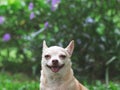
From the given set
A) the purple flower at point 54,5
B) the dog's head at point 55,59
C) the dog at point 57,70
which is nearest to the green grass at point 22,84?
the purple flower at point 54,5

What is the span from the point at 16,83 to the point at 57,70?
2.74m

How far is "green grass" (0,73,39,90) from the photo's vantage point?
653 cm

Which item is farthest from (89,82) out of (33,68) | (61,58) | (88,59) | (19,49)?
(61,58)

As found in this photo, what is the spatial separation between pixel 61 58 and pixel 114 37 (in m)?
3.54

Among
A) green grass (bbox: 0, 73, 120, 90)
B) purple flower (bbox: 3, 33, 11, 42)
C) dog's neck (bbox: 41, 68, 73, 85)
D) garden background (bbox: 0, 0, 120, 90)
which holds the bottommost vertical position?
dog's neck (bbox: 41, 68, 73, 85)

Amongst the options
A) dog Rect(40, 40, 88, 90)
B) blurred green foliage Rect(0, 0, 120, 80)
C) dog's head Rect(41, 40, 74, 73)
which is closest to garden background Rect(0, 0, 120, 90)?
blurred green foliage Rect(0, 0, 120, 80)

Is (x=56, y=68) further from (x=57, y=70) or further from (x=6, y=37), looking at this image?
(x=6, y=37)

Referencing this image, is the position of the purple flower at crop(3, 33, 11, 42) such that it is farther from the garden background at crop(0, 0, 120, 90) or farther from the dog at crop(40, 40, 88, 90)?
the dog at crop(40, 40, 88, 90)

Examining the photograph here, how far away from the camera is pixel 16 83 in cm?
710

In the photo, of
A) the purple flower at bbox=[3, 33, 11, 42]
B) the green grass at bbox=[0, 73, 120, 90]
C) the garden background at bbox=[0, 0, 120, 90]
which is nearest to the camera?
the green grass at bbox=[0, 73, 120, 90]

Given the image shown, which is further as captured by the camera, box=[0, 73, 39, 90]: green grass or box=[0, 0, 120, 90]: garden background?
box=[0, 0, 120, 90]: garden background

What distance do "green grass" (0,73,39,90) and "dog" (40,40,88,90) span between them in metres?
1.85

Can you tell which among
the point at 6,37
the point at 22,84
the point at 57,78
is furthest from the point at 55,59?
the point at 6,37

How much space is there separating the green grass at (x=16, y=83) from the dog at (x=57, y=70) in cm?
185
